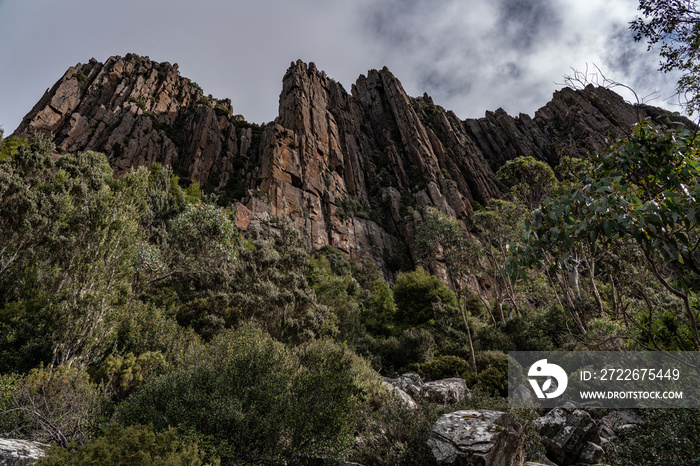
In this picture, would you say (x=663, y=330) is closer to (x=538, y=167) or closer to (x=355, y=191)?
(x=538, y=167)

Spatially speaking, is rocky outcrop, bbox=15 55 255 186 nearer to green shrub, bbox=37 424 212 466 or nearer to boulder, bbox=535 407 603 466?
green shrub, bbox=37 424 212 466

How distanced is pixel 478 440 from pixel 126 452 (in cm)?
557

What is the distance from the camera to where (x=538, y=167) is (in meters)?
16.6

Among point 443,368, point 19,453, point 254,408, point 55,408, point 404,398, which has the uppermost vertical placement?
point 443,368

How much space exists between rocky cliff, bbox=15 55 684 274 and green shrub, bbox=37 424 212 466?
28.7 m

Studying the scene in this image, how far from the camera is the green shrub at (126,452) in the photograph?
3.60 meters

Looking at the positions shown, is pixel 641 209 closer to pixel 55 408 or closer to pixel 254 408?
pixel 254 408

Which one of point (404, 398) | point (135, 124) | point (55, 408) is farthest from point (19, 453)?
point (135, 124)

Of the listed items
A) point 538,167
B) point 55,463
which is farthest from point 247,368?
point 538,167

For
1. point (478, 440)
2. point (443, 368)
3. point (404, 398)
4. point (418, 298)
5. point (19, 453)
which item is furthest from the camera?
point (418, 298)

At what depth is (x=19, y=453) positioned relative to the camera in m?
4.40

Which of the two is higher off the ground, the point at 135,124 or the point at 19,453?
the point at 135,124

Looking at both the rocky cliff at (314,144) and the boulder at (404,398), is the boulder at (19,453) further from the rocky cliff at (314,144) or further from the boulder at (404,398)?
the rocky cliff at (314,144)

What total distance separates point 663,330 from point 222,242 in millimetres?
16581
